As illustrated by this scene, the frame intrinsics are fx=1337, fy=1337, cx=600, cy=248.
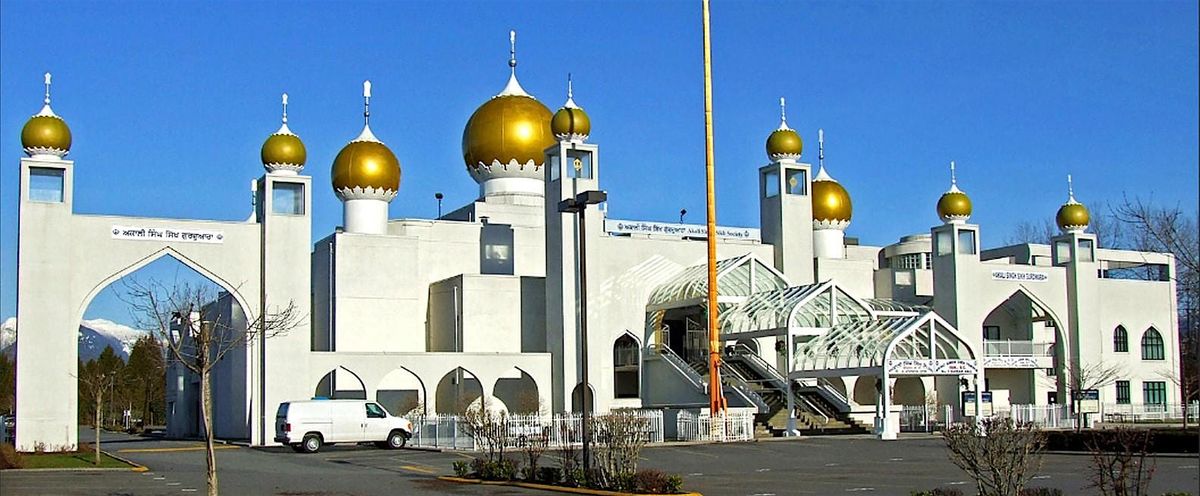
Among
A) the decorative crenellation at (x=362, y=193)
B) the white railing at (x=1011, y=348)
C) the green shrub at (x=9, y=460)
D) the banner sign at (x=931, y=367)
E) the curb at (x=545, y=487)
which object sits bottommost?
the curb at (x=545, y=487)

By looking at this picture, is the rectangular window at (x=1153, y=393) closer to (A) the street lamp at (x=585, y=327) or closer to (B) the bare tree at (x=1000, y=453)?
(A) the street lamp at (x=585, y=327)

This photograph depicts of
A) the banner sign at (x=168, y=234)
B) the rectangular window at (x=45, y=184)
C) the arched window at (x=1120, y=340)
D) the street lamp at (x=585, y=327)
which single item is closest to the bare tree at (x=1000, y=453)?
the street lamp at (x=585, y=327)

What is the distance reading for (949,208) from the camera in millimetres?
54750

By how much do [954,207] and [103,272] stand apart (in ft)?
108

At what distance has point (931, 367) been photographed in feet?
142

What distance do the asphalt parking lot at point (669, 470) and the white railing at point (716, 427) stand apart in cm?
191

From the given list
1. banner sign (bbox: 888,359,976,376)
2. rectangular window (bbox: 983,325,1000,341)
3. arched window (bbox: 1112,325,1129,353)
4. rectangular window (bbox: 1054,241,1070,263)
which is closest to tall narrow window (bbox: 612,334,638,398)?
banner sign (bbox: 888,359,976,376)

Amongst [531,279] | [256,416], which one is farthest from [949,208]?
[256,416]

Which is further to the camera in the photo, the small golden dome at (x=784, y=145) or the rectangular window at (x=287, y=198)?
the small golden dome at (x=784, y=145)

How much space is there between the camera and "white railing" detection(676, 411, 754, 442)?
131 feet

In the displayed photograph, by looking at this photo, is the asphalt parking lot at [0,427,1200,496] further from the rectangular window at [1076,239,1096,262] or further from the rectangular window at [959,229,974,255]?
the rectangular window at [1076,239,1096,262]

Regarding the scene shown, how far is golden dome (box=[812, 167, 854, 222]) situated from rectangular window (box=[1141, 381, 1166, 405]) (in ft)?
48.3

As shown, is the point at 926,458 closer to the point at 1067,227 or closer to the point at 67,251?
the point at 67,251

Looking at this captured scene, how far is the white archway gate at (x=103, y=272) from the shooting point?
3844 cm
